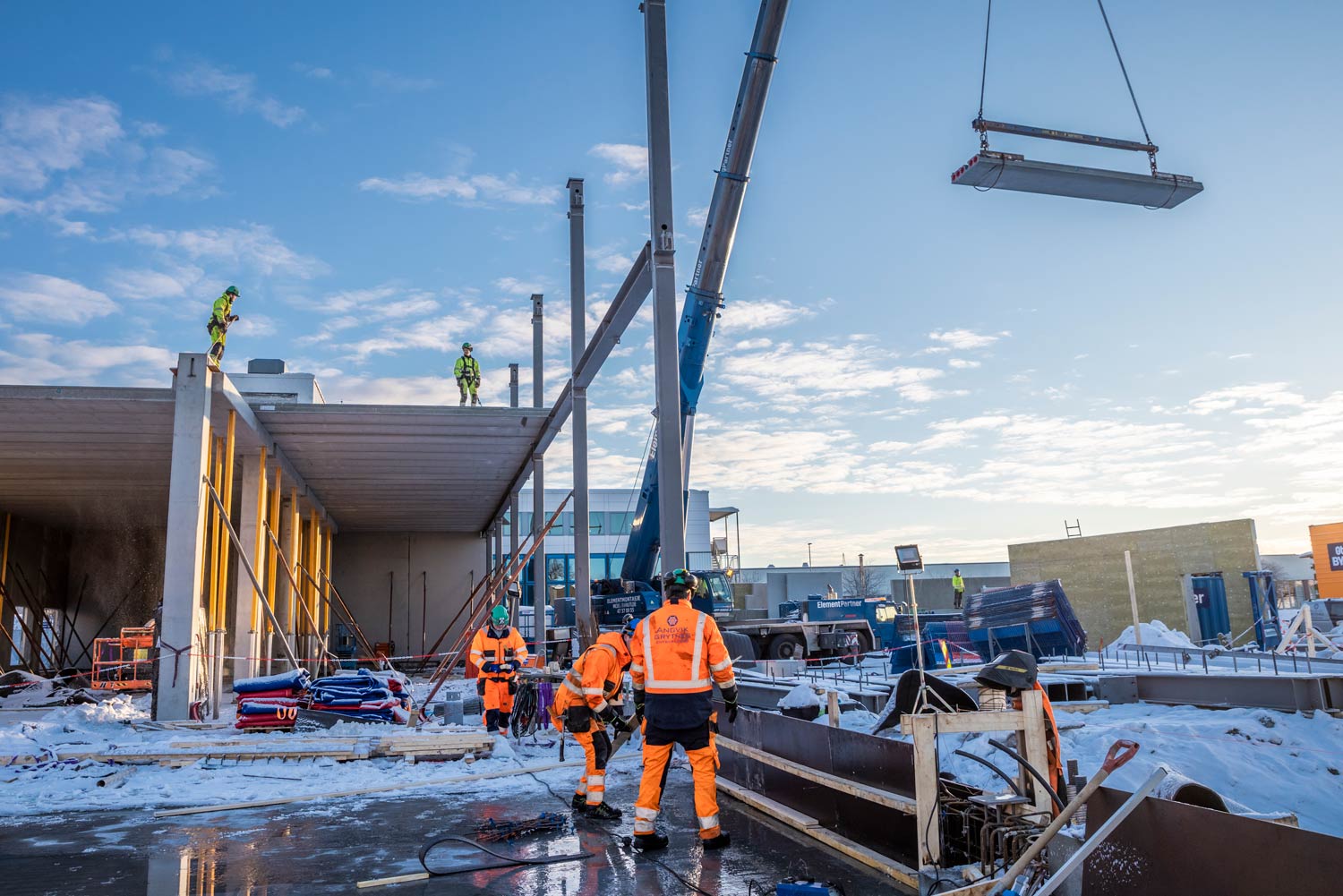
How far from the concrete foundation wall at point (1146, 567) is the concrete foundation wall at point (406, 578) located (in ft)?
68.5

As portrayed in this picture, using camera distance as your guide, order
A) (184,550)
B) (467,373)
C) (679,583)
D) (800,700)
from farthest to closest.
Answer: (467,373) < (184,550) < (800,700) < (679,583)

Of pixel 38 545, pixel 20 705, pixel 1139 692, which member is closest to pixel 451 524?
pixel 38 545

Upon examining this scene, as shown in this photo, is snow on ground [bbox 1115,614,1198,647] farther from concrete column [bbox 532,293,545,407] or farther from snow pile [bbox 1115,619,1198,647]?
concrete column [bbox 532,293,545,407]

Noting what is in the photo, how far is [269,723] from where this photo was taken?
13.2 m

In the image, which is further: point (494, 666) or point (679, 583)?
point (494, 666)

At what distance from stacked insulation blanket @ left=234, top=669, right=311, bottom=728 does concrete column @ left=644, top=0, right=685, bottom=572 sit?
18.7ft

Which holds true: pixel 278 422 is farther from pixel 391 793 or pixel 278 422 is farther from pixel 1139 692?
pixel 1139 692

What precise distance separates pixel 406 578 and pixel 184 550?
72.0ft

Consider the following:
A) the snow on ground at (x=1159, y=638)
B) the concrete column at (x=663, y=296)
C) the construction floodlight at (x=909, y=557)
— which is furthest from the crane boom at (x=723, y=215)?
the snow on ground at (x=1159, y=638)

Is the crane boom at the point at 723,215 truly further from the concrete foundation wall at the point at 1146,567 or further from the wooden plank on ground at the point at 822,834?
the concrete foundation wall at the point at 1146,567

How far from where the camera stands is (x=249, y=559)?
20.4 m

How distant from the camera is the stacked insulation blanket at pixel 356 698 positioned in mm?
14031

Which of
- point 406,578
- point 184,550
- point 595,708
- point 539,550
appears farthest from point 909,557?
point 406,578

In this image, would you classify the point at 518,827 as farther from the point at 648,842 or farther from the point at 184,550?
the point at 184,550
